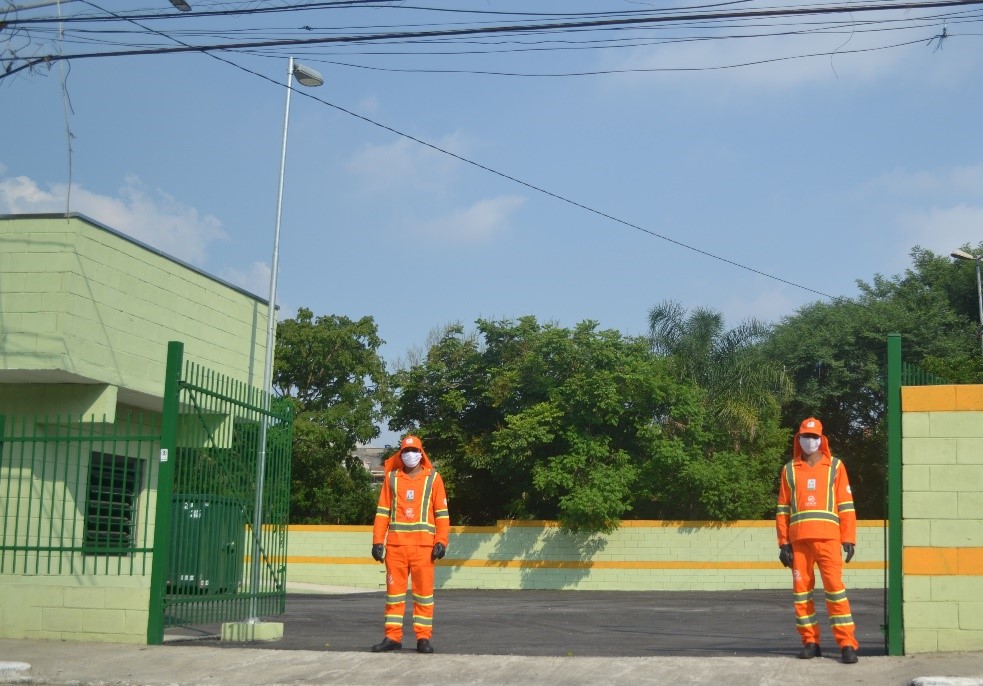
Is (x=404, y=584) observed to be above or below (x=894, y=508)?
below

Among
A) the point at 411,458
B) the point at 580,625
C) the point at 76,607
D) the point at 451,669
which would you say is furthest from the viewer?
the point at 580,625

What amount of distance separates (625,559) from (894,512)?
2048 centimetres

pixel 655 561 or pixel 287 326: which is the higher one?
pixel 287 326

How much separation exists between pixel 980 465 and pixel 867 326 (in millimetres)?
30817

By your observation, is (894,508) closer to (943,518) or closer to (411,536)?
(943,518)

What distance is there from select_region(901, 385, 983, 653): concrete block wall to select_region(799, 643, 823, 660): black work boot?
0.69 meters

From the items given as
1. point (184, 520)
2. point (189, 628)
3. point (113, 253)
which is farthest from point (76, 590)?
point (113, 253)

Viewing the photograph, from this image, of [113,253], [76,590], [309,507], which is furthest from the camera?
[309,507]

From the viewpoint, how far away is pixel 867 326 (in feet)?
126

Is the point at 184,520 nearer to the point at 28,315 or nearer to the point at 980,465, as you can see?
the point at 28,315

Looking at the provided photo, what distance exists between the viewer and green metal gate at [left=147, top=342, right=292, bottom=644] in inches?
410

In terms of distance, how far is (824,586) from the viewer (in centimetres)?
860

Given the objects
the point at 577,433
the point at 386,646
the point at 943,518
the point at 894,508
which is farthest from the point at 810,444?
the point at 577,433

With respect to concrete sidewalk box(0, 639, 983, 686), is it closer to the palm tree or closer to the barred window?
the barred window
